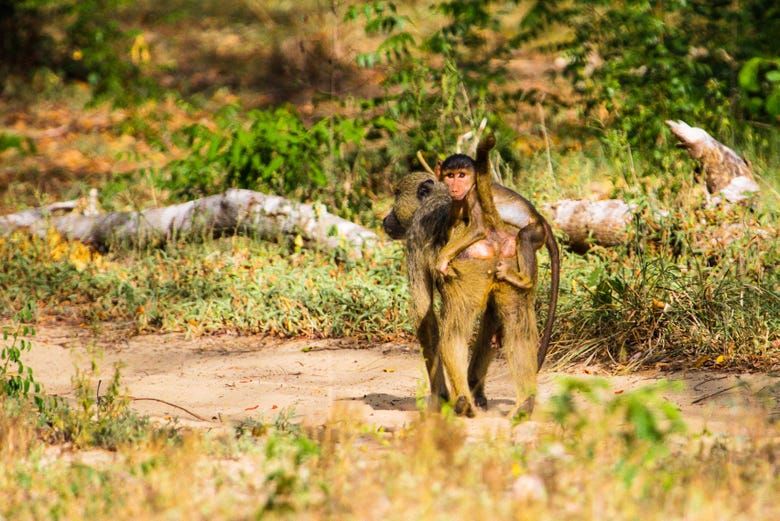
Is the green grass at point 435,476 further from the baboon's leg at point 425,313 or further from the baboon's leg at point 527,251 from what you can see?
the baboon's leg at point 425,313

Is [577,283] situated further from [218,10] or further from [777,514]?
[218,10]

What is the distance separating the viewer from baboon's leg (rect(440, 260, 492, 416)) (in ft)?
17.4

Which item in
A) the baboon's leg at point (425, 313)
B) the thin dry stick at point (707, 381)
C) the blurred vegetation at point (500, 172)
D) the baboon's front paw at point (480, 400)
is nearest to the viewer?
the baboon's leg at point (425, 313)

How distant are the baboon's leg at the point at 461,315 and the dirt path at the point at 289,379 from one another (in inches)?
8.3

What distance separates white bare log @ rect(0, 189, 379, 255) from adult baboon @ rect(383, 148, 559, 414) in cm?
317

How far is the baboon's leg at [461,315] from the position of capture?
5.29 meters

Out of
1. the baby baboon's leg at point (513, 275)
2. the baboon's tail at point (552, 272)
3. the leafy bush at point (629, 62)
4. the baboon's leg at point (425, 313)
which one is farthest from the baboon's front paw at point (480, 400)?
the leafy bush at point (629, 62)

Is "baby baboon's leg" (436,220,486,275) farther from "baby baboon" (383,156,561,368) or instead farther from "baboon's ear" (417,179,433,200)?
"baboon's ear" (417,179,433,200)

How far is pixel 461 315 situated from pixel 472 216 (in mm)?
466

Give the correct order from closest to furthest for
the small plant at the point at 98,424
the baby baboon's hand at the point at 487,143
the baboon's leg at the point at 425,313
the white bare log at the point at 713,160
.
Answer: the baby baboon's hand at the point at 487,143 < the small plant at the point at 98,424 < the baboon's leg at the point at 425,313 < the white bare log at the point at 713,160

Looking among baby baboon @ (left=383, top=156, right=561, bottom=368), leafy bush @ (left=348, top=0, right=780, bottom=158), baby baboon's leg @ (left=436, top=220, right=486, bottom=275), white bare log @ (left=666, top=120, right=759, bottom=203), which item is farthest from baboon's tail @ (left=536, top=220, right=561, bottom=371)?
leafy bush @ (left=348, top=0, right=780, bottom=158)

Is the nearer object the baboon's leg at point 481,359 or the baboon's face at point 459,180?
the baboon's face at point 459,180

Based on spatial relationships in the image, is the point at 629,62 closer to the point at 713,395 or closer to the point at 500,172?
the point at 500,172

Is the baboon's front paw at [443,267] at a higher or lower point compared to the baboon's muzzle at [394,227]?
higher
